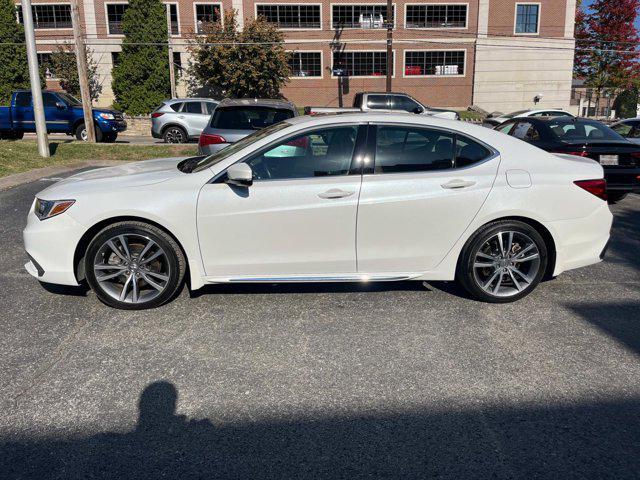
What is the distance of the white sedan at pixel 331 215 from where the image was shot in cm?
441

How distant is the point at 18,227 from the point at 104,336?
4133 millimetres

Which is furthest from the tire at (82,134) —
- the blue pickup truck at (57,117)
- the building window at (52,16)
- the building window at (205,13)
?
the building window at (52,16)

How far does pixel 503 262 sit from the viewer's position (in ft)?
15.6

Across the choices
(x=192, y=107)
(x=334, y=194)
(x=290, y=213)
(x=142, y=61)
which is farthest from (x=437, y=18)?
(x=290, y=213)

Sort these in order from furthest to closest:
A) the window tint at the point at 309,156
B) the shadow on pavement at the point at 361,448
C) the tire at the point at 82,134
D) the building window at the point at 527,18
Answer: the building window at the point at 527,18 < the tire at the point at 82,134 < the window tint at the point at 309,156 < the shadow on pavement at the point at 361,448

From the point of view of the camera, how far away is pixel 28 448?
2.83 meters

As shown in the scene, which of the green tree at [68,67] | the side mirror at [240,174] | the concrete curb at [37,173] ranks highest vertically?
the green tree at [68,67]

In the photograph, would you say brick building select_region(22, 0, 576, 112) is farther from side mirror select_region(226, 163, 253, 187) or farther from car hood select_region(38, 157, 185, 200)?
side mirror select_region(226, 163, 253, 187)

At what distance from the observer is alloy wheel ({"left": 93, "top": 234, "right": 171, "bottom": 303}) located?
14.7 feet

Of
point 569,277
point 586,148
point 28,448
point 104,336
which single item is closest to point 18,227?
point 104,336

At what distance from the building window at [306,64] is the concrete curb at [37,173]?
28.9 meters

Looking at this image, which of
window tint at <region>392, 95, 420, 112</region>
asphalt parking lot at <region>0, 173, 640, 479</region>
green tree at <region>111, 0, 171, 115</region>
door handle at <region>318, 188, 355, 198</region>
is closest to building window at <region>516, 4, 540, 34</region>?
window tint at <region>392, 95, 420, 112</region>

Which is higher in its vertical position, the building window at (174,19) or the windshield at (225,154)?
the building window at (174,19)

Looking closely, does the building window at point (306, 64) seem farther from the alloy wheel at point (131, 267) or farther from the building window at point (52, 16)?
the alloy wheel at point (131, 267)
